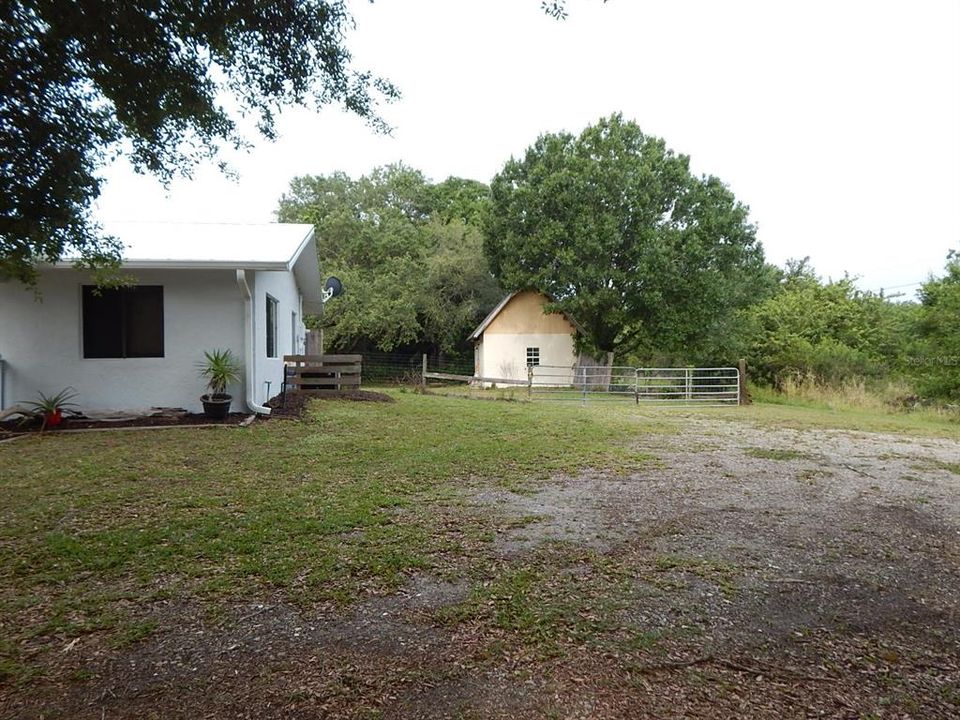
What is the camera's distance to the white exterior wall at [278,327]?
934 cm

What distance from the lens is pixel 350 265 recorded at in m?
27.4

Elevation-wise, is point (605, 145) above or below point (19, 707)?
above

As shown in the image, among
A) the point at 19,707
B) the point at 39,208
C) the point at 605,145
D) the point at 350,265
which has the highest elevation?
the point at 605,145

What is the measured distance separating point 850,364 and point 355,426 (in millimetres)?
17212

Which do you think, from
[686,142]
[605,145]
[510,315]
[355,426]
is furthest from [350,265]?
[355,426]

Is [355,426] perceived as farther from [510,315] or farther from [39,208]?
[510,315]

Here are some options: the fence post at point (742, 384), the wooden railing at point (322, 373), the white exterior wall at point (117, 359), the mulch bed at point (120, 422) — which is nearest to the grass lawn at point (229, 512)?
the mulch bed at point (120, 422)

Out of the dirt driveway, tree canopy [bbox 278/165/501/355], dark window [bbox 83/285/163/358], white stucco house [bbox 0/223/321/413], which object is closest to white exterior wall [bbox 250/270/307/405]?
white stucco house [bbox 0/223/321/413]

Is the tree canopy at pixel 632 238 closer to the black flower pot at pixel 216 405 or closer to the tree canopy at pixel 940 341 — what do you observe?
the tree canopy at pixel 940 341

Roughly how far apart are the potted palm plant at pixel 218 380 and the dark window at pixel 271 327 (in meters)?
→ 1.80

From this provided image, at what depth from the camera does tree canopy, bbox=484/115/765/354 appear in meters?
19.9

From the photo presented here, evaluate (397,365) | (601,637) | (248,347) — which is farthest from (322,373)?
(397,365)

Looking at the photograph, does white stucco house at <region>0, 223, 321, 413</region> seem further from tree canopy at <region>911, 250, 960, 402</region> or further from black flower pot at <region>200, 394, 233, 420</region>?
tree canopy at <region>911, 250, 960, 402</region>

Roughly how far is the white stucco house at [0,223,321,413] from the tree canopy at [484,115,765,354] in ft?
43.2
